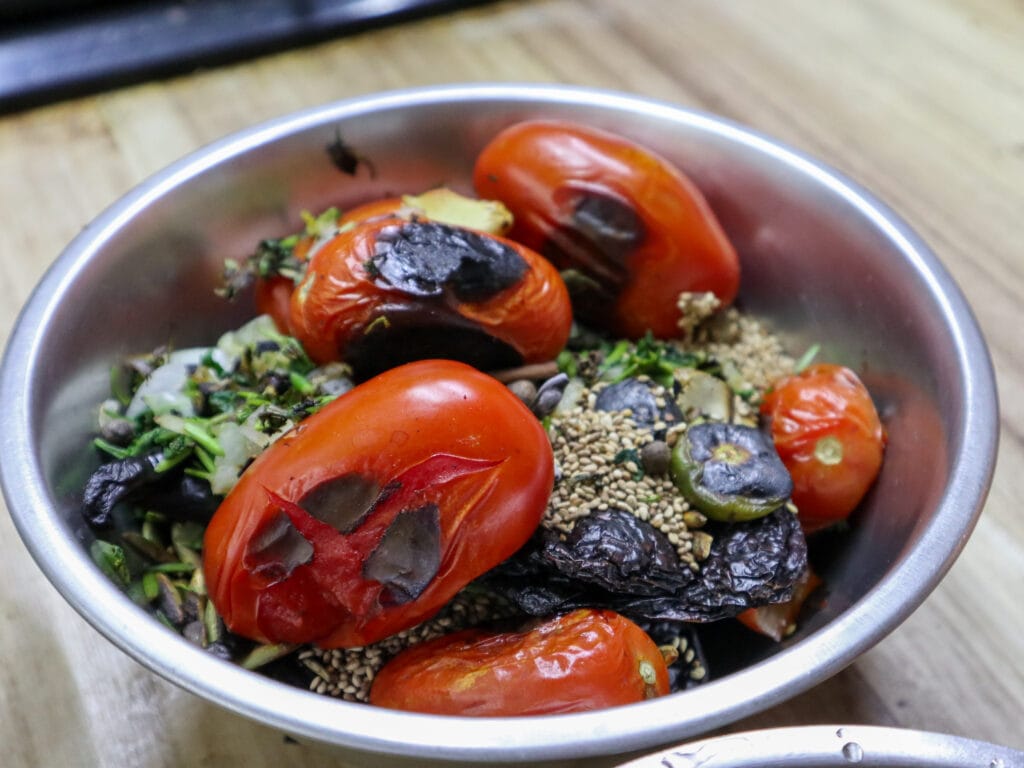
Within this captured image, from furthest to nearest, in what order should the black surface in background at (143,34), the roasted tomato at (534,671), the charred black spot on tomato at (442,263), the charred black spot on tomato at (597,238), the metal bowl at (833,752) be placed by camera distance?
the black surface in background at (143,34)
the charred black spot on tomato at (597,238)
the charred black spot on tomato at (442,263)
the roasted tomato at (534,671)
the metal bowl at (833,752)

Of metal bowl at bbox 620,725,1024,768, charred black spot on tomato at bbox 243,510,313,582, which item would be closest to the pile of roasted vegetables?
charred black spot on tomato at bbox 243,510,313,582

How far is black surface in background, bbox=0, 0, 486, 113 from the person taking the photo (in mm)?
1275

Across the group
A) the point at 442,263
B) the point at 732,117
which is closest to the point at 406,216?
the point at 442,263

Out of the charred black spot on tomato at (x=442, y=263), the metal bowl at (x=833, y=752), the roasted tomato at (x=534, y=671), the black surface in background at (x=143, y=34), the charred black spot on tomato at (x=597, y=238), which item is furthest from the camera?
the black surface in background at (x=143, y=34)

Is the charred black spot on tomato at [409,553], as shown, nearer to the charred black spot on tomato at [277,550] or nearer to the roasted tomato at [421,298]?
the charred black spot on tomato at [277,550]

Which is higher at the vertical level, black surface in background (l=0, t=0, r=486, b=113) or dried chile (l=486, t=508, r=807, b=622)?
dried chile (l=486, t=508, r=807, b=622)

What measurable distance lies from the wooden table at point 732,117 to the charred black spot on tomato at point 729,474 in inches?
6.7

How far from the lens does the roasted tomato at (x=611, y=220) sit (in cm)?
81

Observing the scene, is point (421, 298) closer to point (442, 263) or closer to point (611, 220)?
point (442, 263)

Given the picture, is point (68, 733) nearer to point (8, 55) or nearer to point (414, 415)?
point (414, 415)

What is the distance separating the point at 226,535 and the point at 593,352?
36 cm

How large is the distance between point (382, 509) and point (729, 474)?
260mm

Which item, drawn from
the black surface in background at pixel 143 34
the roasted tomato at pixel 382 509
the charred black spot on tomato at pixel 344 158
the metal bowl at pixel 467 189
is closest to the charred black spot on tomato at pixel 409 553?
the roasted tomato at pixel 382 509

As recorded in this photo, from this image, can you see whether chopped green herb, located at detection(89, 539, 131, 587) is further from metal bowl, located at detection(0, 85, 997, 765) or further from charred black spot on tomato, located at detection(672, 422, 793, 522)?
charred black spot on tomato, located at detection(672, 422, 793, 522)
